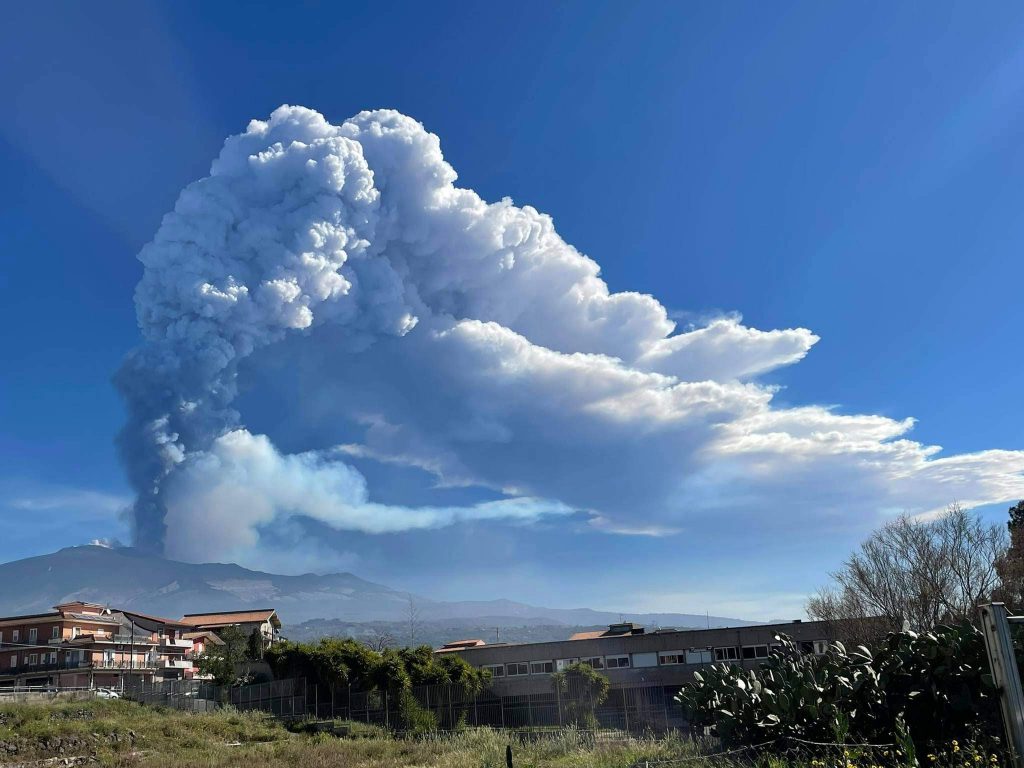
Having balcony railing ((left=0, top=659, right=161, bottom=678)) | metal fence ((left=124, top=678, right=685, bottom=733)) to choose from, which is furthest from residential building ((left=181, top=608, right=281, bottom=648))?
metal fence ((left=124, top=678, right=685, bottom=733))

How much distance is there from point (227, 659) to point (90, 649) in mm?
21924

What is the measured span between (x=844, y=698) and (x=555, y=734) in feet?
52.8

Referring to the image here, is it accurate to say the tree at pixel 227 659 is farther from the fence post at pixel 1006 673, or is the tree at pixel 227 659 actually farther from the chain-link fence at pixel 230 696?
the fence post at pixel 1006 673

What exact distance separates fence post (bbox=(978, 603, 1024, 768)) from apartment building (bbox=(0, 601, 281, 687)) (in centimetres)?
6400

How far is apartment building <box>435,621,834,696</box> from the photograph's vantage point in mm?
51875

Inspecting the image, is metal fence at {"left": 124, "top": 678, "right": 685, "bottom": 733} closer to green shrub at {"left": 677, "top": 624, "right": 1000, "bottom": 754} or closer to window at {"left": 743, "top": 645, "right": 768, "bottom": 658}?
window at {"left": 743, "top": 645, "right": 768, "bottom": 658}

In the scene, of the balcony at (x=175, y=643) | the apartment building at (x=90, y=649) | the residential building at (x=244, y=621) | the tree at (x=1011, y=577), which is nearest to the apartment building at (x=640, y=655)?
the tree at (x=1011, y=577)

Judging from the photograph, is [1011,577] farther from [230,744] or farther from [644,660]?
[230,744]

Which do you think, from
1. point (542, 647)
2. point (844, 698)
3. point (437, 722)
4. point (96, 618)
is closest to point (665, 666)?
point (542, 647)

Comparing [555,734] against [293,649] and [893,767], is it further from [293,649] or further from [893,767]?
[293,649]

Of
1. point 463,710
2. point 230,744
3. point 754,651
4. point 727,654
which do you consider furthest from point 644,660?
point 230,744

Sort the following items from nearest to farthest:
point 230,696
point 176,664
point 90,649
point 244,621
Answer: point 230,696, point 90,649, point 176,664, point 244,621

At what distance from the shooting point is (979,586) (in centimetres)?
3350

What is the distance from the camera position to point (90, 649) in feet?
220
